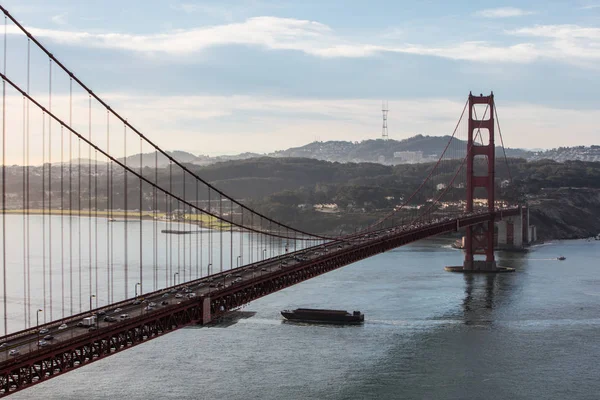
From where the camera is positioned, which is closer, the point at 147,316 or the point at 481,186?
the point at 147,316

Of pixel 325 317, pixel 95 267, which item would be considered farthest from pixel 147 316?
pixel 95 267

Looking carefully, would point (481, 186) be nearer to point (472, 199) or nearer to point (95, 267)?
point (472, 199)

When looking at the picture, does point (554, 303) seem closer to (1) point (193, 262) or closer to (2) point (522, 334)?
(2) point (522, 334)

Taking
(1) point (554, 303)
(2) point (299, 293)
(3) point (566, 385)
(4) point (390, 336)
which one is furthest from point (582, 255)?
(3) point (566, 385)

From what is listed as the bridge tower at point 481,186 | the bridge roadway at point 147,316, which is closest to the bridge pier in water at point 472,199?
the bridge tower at point 481,186

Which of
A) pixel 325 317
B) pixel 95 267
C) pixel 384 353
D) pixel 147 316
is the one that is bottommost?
pixel 384 353

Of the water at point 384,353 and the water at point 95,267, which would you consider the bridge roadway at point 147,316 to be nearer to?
the water at point 95,267

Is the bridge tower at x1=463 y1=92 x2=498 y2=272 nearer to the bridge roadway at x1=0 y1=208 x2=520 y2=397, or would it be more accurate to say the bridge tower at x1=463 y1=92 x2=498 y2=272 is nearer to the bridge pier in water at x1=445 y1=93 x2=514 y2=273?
the bridge pier in water at x1=445 y1=93 x2=514 y2=273
